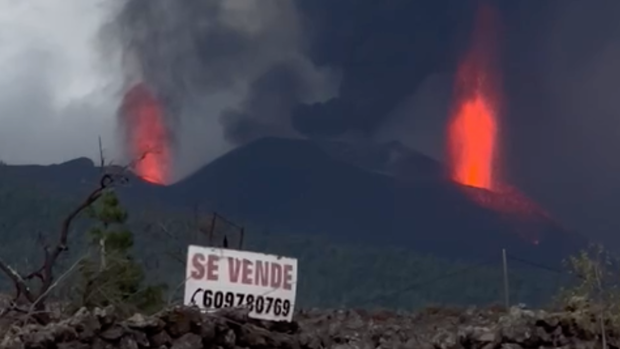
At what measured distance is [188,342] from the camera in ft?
50.9

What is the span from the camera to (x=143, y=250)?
3416 centimetres

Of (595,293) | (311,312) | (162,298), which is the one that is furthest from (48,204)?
(595,293)

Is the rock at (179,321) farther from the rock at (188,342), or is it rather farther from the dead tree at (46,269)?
the dead tree at (46,269)

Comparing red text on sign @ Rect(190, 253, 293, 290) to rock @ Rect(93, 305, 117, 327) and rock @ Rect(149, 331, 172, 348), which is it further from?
rock @ Rect(93, 305, 117, 327)

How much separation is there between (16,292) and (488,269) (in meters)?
57.5

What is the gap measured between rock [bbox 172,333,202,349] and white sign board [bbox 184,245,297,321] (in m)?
0.44

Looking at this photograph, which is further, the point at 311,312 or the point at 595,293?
the point at 311,312

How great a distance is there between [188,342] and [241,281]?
1.12m

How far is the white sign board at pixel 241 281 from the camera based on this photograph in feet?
51.3

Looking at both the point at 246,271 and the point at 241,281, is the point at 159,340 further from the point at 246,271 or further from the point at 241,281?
the point at 246,271

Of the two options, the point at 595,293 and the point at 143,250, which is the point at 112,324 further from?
the point at 143,250

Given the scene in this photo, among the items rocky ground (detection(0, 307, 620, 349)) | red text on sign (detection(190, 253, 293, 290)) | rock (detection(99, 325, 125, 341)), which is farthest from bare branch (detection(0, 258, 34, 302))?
red text on sign (detection(190, 253, 293, 290))

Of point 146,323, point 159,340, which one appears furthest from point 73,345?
point 159,340

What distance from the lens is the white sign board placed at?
616 inches
